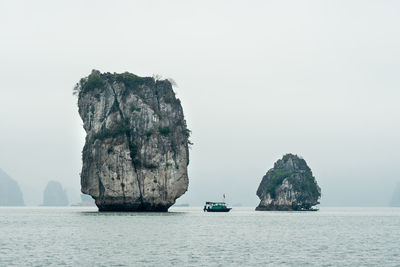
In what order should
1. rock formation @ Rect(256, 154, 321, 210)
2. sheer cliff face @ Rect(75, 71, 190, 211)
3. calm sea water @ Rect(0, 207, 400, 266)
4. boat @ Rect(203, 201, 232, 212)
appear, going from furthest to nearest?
rock formation @ Rect(256, 154, 321, 210)
boat @ Rect(203, 201, 232, 212)
sheer cliff face @ Rect(75, 71, 190, 211)
calm sea water @ Rect(0, 207, 400, 266)

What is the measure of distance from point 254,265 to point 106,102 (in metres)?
76.4

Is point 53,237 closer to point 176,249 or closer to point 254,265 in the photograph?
point 176,249

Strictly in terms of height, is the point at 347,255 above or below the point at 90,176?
below

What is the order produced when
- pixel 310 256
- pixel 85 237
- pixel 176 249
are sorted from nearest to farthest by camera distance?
pixel 310 256, pixel 176 249, pixel 85 237

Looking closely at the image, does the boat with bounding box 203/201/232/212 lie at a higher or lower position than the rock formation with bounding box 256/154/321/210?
lower

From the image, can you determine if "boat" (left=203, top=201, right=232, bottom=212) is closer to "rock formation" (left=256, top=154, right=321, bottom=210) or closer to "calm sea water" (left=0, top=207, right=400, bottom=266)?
"rock formation" (left=256, top=154, right=321, bottom=210)

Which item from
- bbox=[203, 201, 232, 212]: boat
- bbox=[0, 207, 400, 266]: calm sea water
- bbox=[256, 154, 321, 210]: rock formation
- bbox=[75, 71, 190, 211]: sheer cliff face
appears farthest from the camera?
bbox=[256, 154, 321, 210]: rock formation

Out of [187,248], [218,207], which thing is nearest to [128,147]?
[218,207]

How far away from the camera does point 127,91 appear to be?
11650 centimetres

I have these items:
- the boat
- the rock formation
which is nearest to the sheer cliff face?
the boat

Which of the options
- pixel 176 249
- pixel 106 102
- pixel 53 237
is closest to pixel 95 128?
pixel 106 102

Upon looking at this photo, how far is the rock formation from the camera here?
167m

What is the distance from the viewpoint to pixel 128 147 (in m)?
114

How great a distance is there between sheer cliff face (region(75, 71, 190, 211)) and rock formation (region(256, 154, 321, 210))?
181 ft
